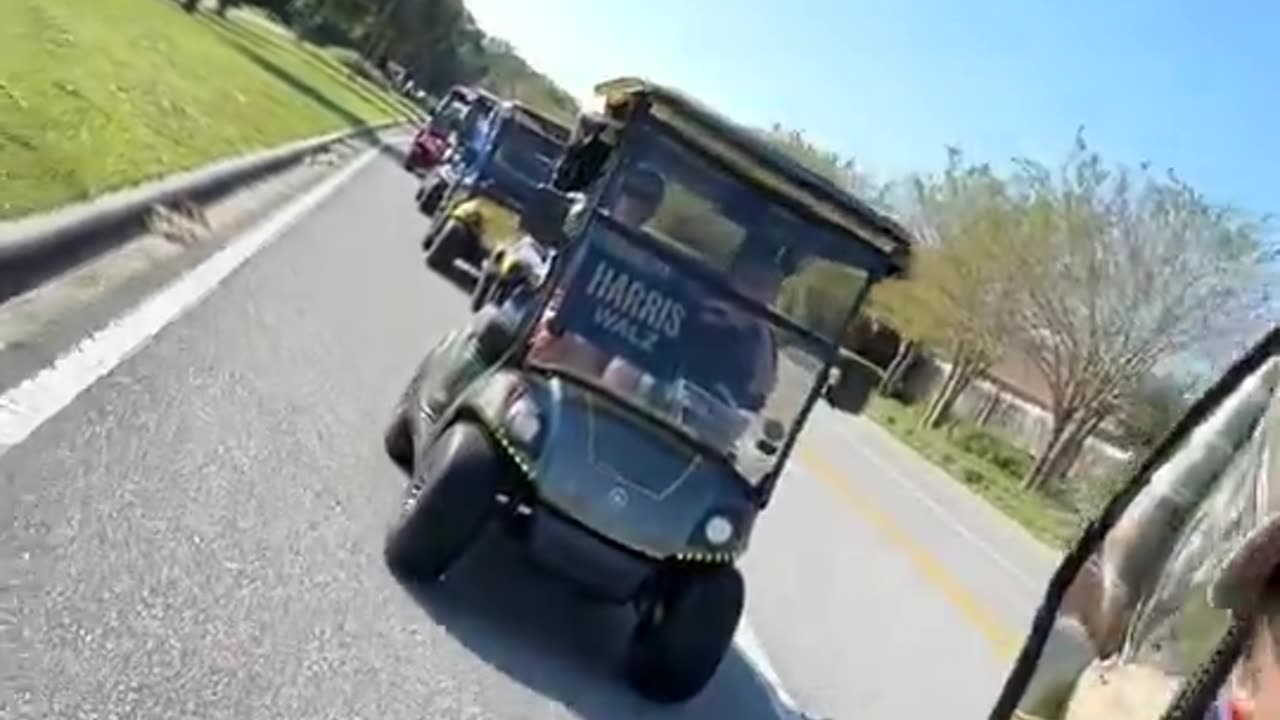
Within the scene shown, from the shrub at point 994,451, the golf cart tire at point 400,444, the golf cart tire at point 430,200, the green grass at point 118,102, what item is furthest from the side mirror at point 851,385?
the shrub at point 994,451

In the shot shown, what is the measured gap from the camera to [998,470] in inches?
1734

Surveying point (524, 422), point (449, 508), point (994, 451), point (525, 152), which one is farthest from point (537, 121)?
point (994, 451)

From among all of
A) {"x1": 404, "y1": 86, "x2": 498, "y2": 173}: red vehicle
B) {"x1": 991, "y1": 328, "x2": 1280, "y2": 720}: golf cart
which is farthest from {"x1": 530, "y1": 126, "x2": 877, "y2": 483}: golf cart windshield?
{"x1": 404, "y1": 86, "x2": 498, "y2": 173}: red vehicle

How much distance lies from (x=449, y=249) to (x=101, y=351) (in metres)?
12.1

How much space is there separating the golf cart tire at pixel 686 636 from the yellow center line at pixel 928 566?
4.75 metres

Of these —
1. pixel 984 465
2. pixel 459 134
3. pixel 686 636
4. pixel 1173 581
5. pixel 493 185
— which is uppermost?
pixel 1173 581

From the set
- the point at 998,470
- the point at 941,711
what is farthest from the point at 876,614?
the point at 998,470

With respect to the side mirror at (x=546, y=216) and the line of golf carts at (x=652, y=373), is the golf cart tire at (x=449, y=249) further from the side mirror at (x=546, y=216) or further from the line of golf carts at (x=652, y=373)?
the side mirror at (x=546, y=216)

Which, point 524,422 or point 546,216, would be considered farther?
point 546,216

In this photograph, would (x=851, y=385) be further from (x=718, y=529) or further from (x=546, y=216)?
(x=546, y=216)

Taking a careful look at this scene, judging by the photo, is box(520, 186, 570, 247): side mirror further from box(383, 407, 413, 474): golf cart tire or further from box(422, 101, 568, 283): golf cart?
box(422, 101, 568, 283): golf cart

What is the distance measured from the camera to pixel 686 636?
339 inches

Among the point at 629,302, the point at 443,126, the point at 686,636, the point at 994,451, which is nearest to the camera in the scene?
the point at 686,636

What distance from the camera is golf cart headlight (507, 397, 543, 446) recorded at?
8.58 meters
